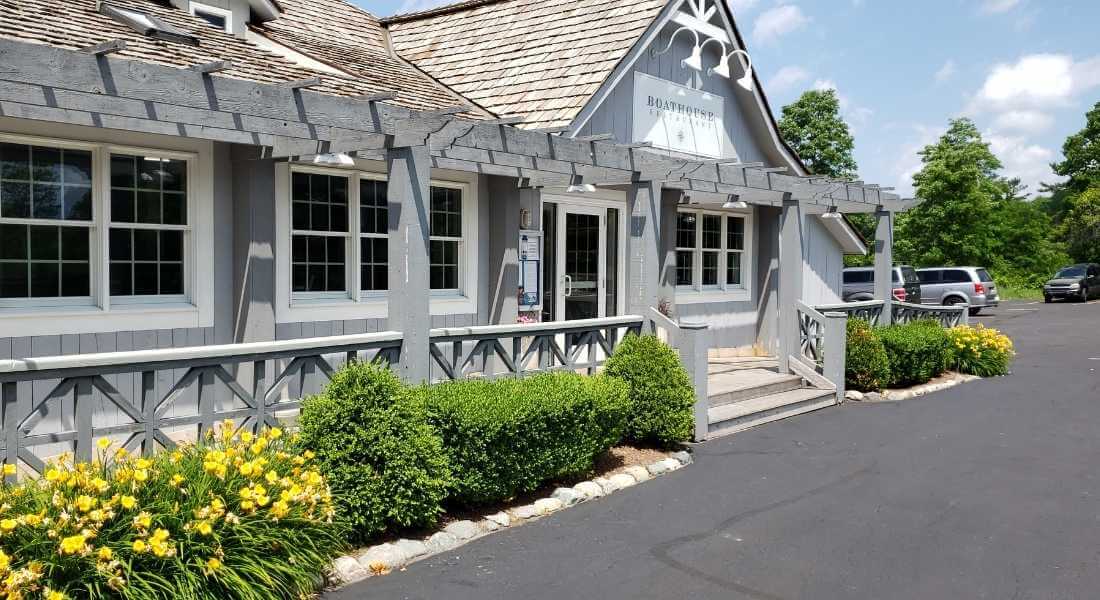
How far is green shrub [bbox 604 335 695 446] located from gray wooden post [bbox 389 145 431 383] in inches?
95.4

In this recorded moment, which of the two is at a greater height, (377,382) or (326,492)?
(377,382)

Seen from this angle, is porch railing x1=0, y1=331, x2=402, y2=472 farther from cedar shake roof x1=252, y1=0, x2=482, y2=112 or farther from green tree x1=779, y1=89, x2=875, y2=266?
green tree x1=779, y1=89, x2=875, y2=266

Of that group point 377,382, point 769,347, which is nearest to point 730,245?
point 769,347

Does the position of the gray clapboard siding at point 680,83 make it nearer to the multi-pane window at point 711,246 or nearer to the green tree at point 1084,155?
the multi-pane window at point 711,246

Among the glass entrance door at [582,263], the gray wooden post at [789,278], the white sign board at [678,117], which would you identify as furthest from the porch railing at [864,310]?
the glass entrance door at [582,263]

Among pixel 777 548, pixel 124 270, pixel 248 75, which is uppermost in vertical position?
pixel 248 75

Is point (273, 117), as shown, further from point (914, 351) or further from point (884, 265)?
point (884, 265)

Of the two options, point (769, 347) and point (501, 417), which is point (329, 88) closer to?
point (501, 417)

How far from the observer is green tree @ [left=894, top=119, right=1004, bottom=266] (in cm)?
4028

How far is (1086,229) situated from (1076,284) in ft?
35.4

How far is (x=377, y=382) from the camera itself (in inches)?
235

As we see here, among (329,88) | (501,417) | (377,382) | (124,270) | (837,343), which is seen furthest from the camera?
(837,343)

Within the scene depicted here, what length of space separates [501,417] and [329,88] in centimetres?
472

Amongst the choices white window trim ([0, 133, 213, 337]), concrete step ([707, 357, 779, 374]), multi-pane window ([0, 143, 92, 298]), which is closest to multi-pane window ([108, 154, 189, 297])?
white window trim ([0, 133, 213, 337])
